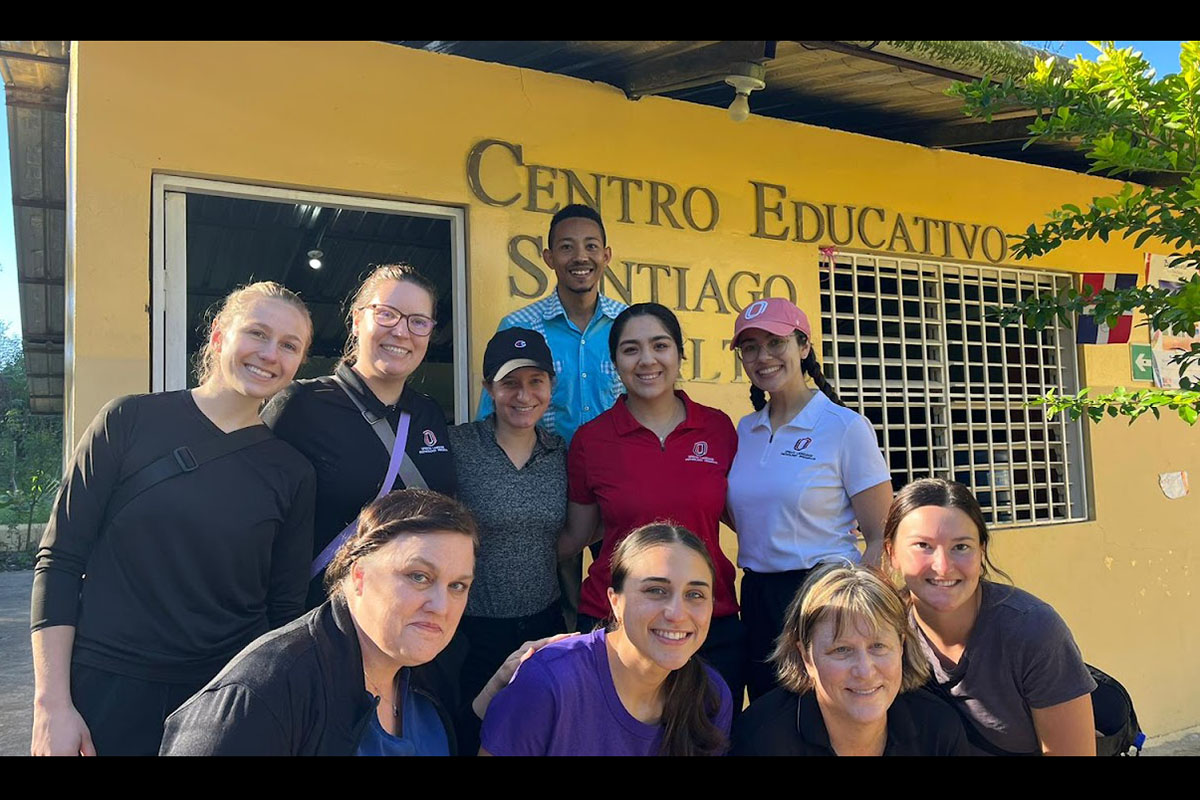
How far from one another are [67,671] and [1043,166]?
569cm

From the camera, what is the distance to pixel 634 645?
216cm

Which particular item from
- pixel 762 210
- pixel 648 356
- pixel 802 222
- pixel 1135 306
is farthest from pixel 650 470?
pixel 802 222

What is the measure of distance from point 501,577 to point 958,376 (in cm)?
366

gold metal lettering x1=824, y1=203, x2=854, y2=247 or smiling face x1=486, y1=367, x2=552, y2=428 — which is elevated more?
gold metal lettering x1=824, y1=203, x2=854, y2=247

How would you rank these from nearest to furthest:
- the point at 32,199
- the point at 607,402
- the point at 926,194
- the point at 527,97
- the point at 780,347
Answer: the point at 780,347 < the point at 607,402 < the point at 527,97 < the point at 926,194 < the point at 32,199

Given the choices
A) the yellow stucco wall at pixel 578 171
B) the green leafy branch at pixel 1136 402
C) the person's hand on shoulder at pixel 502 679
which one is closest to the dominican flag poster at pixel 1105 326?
the yellow stucco wall at pixel 578 171

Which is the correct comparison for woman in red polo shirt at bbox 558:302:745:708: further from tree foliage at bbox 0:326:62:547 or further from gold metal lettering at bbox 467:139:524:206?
tree foliage at bbox 0:326:62:547

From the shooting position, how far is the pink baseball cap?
2857 millimetres

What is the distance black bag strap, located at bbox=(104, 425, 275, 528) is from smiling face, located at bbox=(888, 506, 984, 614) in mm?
1769

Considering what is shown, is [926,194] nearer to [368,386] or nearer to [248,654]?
[368,386]

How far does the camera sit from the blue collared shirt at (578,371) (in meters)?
3.41

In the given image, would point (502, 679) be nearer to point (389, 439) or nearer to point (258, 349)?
point (389, 439)

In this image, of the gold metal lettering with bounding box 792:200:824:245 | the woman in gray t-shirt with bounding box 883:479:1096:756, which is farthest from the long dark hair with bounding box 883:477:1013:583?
the gold metal lettering with bounding box 792:200:824:245
